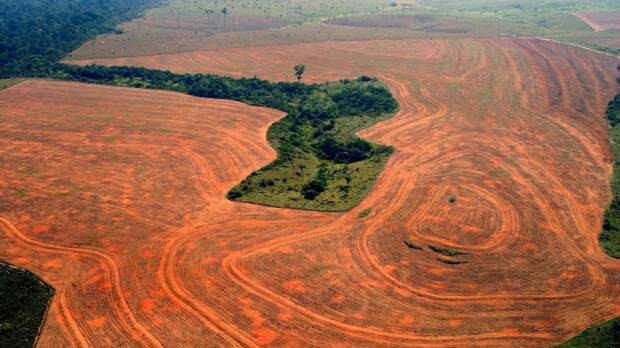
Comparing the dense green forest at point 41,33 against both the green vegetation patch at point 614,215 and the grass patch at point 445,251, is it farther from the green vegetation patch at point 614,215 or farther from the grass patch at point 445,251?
the green vegetation patch at point 614,215

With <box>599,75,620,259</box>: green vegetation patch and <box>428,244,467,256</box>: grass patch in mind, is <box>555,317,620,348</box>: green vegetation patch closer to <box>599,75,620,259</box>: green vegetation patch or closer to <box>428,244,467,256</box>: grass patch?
<box>599,75,620,259</box>: green vegetation patch

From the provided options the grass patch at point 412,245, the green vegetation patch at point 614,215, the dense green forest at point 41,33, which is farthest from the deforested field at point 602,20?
the dense green forest at point 41,33

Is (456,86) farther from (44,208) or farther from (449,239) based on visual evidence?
(44,208)

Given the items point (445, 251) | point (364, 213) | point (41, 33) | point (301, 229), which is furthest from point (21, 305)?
point (41, 33)

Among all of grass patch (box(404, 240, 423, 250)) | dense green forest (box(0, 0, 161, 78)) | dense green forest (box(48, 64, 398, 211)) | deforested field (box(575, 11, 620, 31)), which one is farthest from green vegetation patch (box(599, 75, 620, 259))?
dense green forest (box(0, 0, 161, 78))

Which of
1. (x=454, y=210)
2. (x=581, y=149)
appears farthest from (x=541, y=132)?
(x=454, y=210)
